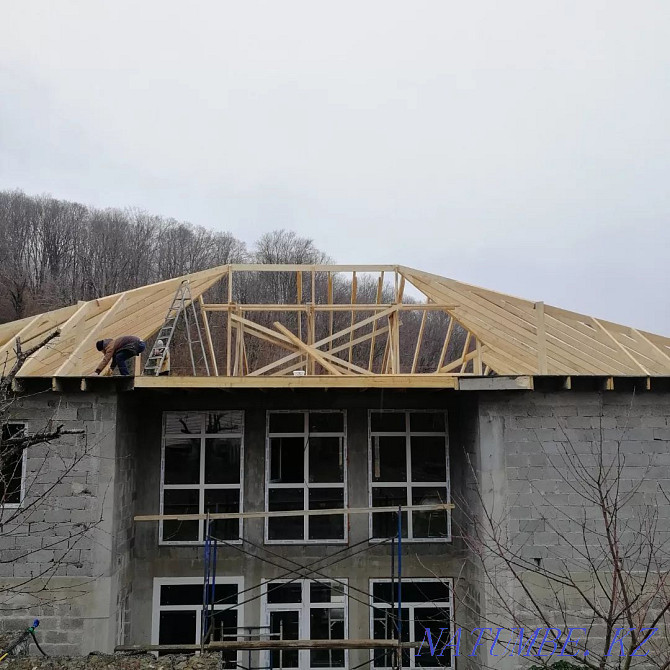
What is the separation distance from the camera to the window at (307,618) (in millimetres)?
10562

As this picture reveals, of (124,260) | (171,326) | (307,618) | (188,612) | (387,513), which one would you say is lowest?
(307,618)

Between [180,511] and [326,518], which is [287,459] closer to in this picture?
[326,518]

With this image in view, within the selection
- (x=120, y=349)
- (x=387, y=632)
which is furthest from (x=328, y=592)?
(x=120, y=349)

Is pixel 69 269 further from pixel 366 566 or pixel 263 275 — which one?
pixel 366 566

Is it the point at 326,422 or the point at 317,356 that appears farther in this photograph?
the point at 317,356

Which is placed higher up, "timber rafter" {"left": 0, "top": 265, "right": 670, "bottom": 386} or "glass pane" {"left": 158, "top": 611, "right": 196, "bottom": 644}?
"timber rafter" {"left": 0, "top": 265, "right": 670, "bottom": 386}

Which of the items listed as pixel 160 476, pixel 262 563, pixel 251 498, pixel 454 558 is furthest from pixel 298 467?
pixel 454 558

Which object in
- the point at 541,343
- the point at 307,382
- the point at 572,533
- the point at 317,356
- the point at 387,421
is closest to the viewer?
the point at 572,533

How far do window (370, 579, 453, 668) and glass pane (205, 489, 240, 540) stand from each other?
261cm

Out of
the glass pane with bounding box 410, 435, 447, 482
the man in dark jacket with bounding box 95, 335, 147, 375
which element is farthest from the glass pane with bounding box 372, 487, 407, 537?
the man in dark jacket with bounding box 95, 335, 147, 375

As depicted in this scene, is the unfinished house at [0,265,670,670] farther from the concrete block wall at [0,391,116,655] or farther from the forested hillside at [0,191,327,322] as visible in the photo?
the forested hillside at [0,191,327,322]

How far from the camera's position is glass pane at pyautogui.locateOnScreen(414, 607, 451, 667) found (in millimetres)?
10531

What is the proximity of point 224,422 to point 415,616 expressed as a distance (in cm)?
474

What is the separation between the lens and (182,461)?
36.4 ft
